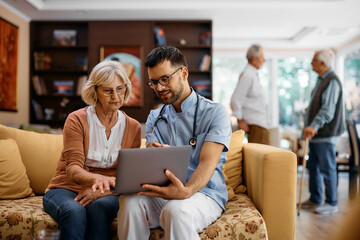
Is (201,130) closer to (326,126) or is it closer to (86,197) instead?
→ (86,197)

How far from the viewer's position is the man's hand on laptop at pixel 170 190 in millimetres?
1543

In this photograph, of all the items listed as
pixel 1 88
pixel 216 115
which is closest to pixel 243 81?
pixel 216 115

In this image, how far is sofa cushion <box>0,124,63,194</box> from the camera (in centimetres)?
234

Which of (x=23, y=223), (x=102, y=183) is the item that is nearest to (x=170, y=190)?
(x=102, y=183)

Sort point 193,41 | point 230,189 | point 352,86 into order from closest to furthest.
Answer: point 230,189 < point 193,41 < point 352,86

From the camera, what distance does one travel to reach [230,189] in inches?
84.2

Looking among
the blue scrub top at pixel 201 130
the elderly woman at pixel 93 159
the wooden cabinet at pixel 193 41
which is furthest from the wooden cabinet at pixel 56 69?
the blue scrub top at pixel 201 130

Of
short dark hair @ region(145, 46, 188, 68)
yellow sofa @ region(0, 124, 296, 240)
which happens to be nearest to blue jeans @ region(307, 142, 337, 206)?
yellow sofa @ region(0, 124, 296, 240)

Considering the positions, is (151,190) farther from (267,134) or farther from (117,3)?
(117,3)

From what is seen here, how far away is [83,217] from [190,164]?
58 centimetres

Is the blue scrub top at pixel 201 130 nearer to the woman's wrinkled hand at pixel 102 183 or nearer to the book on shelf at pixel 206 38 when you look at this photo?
the woman's wrinkled hand at pixel 102 183

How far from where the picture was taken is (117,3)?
5.27 meters

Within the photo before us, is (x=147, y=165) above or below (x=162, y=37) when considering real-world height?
below

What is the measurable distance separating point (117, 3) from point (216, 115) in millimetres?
3927
